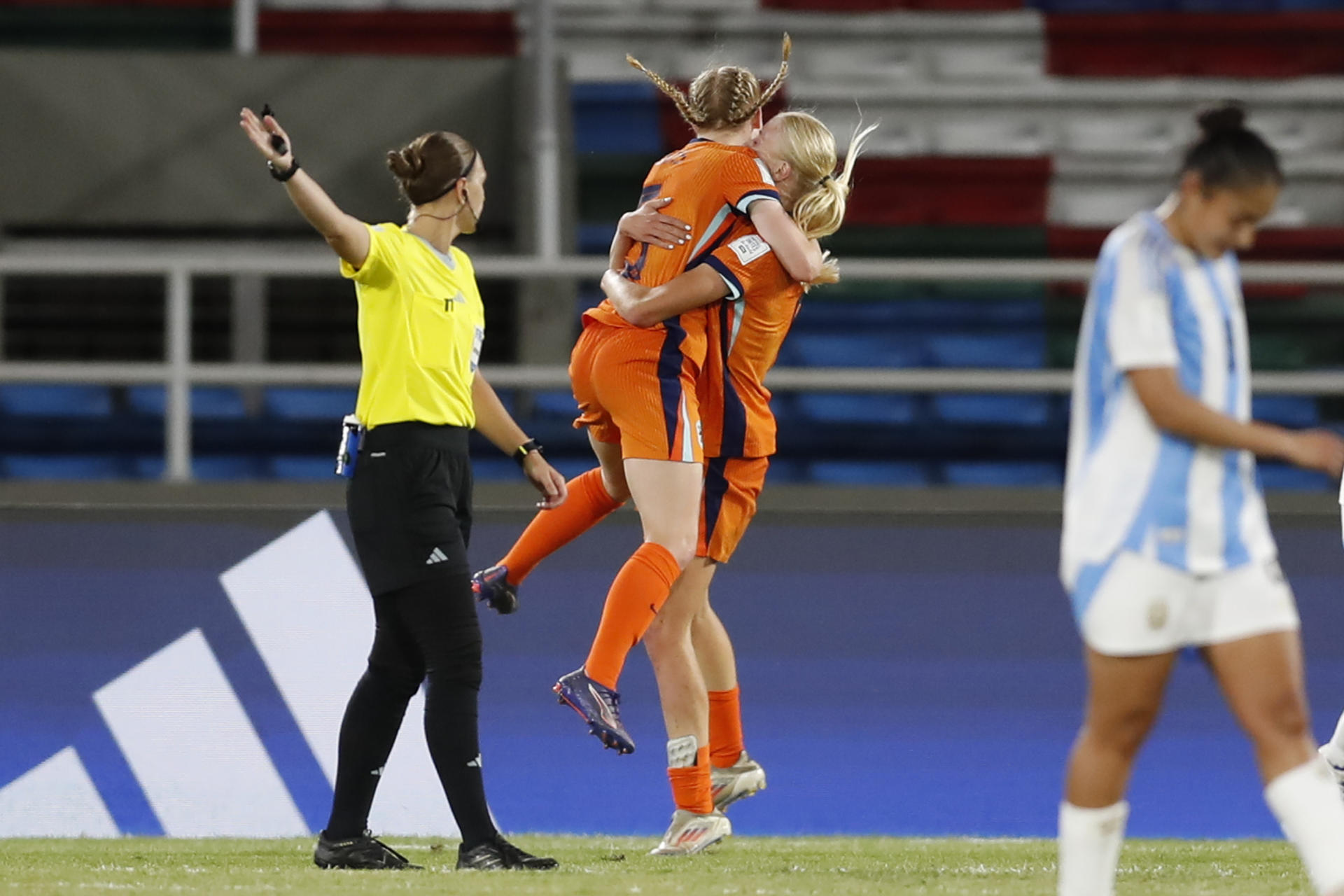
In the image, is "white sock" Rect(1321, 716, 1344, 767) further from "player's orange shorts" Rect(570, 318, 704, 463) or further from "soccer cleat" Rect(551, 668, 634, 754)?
"soccer cleat" Rect(551, 668, 634, 754)

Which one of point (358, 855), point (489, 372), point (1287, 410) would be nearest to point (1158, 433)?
point (358, 855)

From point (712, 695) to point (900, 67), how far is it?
583 cm

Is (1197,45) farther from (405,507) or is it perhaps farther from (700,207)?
(405,507)

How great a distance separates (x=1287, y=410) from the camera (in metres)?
8.79

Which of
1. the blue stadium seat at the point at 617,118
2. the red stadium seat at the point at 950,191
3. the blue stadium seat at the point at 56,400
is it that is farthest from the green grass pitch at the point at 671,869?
the blue stadium seat at the point at 617,118

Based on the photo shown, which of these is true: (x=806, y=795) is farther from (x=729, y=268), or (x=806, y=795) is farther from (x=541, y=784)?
(x=729, y=268)

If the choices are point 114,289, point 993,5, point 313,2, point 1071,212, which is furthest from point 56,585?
point 993,5

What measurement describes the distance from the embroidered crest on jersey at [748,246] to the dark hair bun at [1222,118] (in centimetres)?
170

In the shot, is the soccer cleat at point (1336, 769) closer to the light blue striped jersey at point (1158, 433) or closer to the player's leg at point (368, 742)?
the light blue striped jersey at point (1158, 433)

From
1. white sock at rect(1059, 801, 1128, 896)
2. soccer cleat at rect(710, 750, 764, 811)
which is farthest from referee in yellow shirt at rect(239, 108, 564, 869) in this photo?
white sock at rect(1059, 801, 1128, 896)

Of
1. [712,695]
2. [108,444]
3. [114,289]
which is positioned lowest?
[712,695]

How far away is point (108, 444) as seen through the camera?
309 inches

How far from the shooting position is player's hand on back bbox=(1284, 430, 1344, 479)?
3.05 m

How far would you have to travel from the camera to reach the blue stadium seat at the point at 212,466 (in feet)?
25.0
